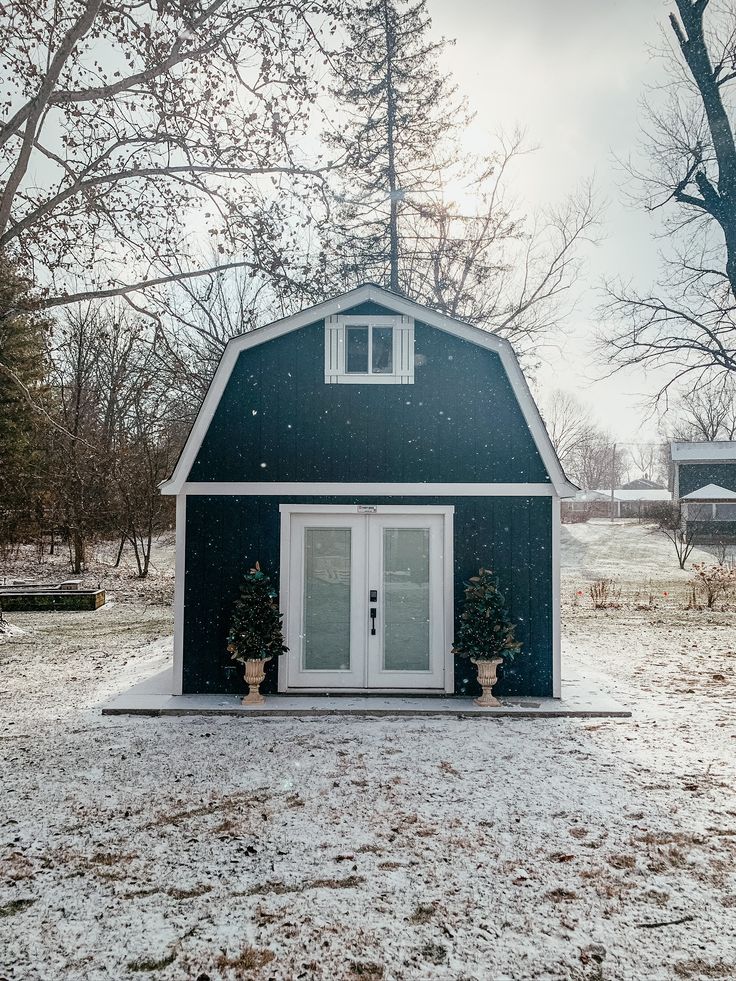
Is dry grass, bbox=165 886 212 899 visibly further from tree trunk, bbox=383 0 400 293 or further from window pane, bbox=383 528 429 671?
tree trunk, bbox=383 0 400 293

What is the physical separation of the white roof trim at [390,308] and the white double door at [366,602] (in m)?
1.46

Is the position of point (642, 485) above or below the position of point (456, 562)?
above

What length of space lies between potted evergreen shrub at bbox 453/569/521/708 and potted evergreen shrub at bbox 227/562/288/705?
2107 millimetres

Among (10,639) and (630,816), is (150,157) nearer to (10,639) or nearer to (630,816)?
(10,639)

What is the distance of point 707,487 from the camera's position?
32094 mm

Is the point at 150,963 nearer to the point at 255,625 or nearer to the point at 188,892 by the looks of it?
the point at 188,892

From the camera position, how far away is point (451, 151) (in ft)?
55.0

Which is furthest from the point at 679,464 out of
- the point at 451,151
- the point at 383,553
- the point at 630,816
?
the point at 630,816

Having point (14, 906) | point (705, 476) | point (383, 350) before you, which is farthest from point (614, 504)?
point (14, 906)

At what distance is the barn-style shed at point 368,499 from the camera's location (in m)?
7.68

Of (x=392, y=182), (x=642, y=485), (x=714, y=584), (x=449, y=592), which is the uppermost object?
(x=392, y=182)

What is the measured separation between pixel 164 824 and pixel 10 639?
26.7 feet

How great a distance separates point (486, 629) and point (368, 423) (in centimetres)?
280

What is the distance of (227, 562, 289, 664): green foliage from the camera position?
721 cm
